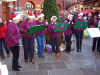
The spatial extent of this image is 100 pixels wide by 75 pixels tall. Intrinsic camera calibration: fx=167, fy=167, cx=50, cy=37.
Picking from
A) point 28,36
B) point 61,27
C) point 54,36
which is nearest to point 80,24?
point 61,27

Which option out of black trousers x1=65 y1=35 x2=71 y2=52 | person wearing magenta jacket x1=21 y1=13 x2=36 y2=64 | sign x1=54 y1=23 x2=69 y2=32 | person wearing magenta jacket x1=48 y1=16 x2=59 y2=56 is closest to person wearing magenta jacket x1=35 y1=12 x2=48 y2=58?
person wearing magenta jacket x1=48 y1=16 x2=59 y2=56

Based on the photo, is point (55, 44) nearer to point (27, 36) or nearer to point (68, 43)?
point (68, 43)

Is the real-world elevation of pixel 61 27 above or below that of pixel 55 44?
above

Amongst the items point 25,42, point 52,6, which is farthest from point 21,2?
point 25,42

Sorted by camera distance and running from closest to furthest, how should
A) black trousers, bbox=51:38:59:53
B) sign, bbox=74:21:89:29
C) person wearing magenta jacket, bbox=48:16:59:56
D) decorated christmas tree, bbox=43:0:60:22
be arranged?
person wearing magenta jacket, bbox=48:16:59:56, sign, bbox=74:21:89:29, black trousers, bbox=51:38:59:53, decorated christmas tree, bbox=43:0:60:22

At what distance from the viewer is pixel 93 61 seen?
6137 millimetres

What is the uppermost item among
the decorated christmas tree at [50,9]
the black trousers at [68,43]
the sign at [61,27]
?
the decorated christmas tree at [50,9]

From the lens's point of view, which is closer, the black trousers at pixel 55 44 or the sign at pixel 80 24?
the sign at pixel 80 24

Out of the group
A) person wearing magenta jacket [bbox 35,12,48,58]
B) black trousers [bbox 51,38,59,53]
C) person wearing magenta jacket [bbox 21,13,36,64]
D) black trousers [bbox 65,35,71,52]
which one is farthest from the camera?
black trousers [bbox 65,35,71,52]

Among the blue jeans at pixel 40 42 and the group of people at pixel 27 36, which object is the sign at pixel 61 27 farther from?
the blue jeans at pixel 40 42

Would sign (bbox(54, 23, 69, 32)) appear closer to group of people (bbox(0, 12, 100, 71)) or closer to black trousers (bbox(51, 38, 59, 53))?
group of people (bbox(0, 12, 100, 71))

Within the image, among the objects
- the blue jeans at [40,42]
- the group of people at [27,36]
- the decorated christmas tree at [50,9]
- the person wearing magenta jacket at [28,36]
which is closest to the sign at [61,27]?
the group of people at [27,36]

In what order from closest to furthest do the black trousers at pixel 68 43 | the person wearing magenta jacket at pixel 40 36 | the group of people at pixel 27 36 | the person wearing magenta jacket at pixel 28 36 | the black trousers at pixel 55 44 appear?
1. the group of people at pixel 27 36
2. the person wearing magenta jacket at pixel 28 36
3. the person wearing magenta jacket at pixel 40 36
4. the black trousers at pixel 55 44
5. the black trousers at pixel 68 43

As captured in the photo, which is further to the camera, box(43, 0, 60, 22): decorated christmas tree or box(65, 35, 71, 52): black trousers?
box(43, 0, 60, 22): decorated christmas tree
